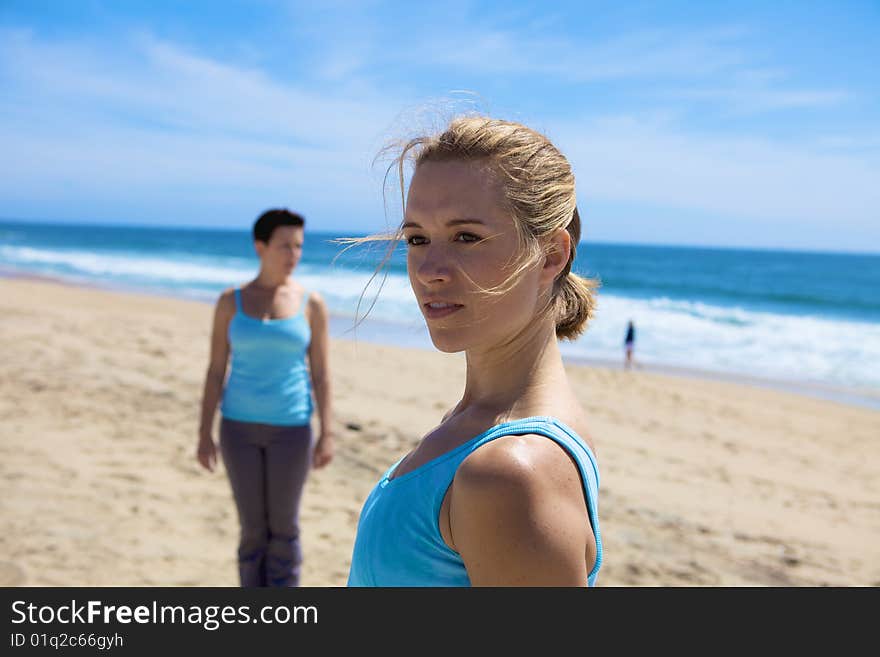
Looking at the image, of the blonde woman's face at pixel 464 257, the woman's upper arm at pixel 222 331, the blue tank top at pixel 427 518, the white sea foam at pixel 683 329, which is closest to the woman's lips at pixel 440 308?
the blonde woman's face at pixel 464 257

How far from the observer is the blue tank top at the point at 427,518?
45.7 inches

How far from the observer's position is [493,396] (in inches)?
53.6

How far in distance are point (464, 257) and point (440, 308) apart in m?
0.11

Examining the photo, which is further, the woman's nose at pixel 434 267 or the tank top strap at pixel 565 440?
the woman's nose at pixel 434 267

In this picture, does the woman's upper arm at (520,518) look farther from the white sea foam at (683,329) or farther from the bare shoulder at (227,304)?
the white sea foam at (683,329)

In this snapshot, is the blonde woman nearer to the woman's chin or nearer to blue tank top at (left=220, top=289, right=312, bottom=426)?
the woman's chin

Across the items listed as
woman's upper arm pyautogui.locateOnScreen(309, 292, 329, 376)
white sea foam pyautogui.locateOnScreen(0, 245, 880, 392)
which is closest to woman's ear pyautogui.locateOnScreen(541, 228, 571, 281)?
woman's upper arm pyautogui.locateOnScreen(309, 292, 329, 376)

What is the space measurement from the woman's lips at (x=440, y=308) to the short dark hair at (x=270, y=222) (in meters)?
3.04

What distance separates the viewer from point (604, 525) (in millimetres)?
6195

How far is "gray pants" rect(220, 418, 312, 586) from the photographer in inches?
148

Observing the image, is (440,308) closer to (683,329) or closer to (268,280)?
(268,280)
